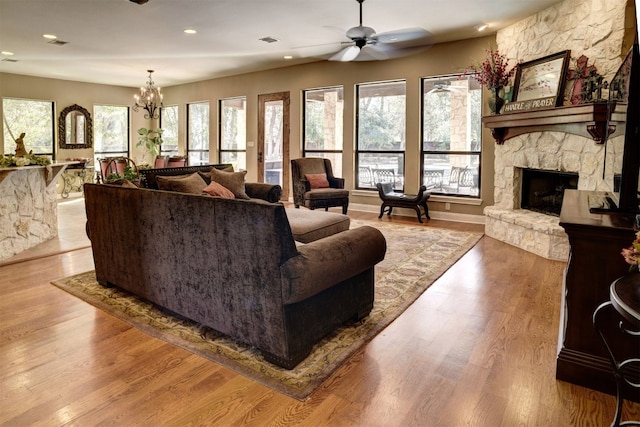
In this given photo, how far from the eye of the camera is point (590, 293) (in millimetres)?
2092

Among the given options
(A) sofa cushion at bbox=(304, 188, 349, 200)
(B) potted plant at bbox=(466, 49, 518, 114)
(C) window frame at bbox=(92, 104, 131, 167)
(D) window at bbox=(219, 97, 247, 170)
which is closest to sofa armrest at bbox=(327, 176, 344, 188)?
(A) sofa cushion at bbox=(304, 188, 349, 200)

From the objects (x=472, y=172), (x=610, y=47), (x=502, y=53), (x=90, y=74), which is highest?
(x=90, y=74)

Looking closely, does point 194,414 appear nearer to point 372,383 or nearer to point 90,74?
point 372,383

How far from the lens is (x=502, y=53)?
5938 mm

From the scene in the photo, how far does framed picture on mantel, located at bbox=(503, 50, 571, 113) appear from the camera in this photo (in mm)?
4863

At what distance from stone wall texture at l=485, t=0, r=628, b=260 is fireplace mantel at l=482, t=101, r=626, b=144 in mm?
87

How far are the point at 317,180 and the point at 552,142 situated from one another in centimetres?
333

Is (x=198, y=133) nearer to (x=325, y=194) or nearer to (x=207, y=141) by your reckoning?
(x=207, y=141)

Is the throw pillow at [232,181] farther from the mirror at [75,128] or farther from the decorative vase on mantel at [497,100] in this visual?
the mirror at [75,128]

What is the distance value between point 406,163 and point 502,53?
86.3 inches

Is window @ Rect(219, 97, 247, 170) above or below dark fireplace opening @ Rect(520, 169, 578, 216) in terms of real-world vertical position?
above

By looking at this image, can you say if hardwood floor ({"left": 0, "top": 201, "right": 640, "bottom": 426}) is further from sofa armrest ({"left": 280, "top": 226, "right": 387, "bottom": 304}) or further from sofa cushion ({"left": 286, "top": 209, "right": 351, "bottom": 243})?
sofa cushion ({"left": 286, "top": 209, "right": 351, "bottom": 243})

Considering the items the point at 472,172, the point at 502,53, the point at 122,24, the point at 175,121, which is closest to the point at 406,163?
the point at 472,172

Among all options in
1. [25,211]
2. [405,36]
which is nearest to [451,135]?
[405,36]
